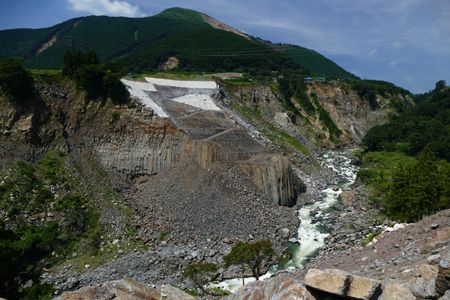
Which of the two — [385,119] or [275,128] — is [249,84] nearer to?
[275,128]

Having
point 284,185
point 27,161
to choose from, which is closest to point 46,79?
point 27,161

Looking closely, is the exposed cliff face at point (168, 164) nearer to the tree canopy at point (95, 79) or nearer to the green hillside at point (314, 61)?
the tree canopy at point (95, 79)

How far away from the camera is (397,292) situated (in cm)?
1166

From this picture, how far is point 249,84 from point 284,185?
3027 cm

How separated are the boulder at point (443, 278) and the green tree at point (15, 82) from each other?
37.9 meters

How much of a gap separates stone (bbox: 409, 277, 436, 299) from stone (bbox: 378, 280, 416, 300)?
0.13m

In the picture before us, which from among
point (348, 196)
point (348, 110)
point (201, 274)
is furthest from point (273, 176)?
point (348, 110)

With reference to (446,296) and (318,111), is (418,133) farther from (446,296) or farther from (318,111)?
(446,296)

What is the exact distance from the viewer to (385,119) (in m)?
89.9

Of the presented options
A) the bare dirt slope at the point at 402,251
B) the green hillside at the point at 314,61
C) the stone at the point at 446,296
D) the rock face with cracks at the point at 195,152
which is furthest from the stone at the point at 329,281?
the green hillside at the point at 314,61

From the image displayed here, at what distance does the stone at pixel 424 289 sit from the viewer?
1088cm

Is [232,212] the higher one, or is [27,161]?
[27,161]

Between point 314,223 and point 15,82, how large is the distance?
97.1 feet

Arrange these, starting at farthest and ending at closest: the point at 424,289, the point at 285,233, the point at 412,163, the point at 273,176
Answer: the point at 412,163 < the point at 273,176 < the point at 285,233 < the point at 424,289
